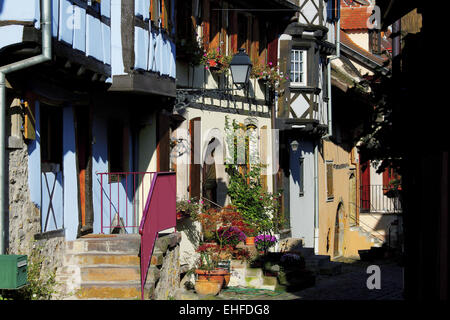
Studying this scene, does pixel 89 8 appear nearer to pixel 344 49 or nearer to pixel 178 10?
pixel 178 10

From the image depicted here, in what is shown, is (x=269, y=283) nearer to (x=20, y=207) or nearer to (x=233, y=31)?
(x=233, y=31)

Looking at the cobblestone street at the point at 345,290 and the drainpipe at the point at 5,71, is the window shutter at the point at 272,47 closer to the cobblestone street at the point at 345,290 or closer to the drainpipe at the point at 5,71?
the cobblestone street at the point at 345,290

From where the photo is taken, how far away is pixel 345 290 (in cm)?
1705

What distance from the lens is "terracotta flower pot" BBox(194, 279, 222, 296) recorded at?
14.9 m

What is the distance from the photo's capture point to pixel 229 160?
19.0 meters

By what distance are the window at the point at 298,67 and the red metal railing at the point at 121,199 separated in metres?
9.33

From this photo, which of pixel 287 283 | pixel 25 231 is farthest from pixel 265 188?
pixel 25 231

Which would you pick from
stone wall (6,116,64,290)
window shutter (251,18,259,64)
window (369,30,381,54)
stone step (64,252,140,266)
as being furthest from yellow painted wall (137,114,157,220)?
window (369,30,381,54)

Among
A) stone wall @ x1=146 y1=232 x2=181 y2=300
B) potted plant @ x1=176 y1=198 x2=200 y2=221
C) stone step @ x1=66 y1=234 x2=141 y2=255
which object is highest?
potted plant @ x1=176 y1=198 x2=200 y2=221

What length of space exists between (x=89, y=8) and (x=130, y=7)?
1215 millimetres

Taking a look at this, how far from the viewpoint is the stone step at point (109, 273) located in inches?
472

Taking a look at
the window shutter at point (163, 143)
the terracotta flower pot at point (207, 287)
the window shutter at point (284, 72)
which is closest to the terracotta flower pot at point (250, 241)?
the terracotta flower pot at point (207, 287)

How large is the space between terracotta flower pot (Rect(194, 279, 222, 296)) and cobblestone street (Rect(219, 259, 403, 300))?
6.3 inches

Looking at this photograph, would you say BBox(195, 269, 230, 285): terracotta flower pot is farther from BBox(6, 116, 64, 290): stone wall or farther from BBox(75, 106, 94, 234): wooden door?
BBox(6, 116, 64, 290): stone wall
